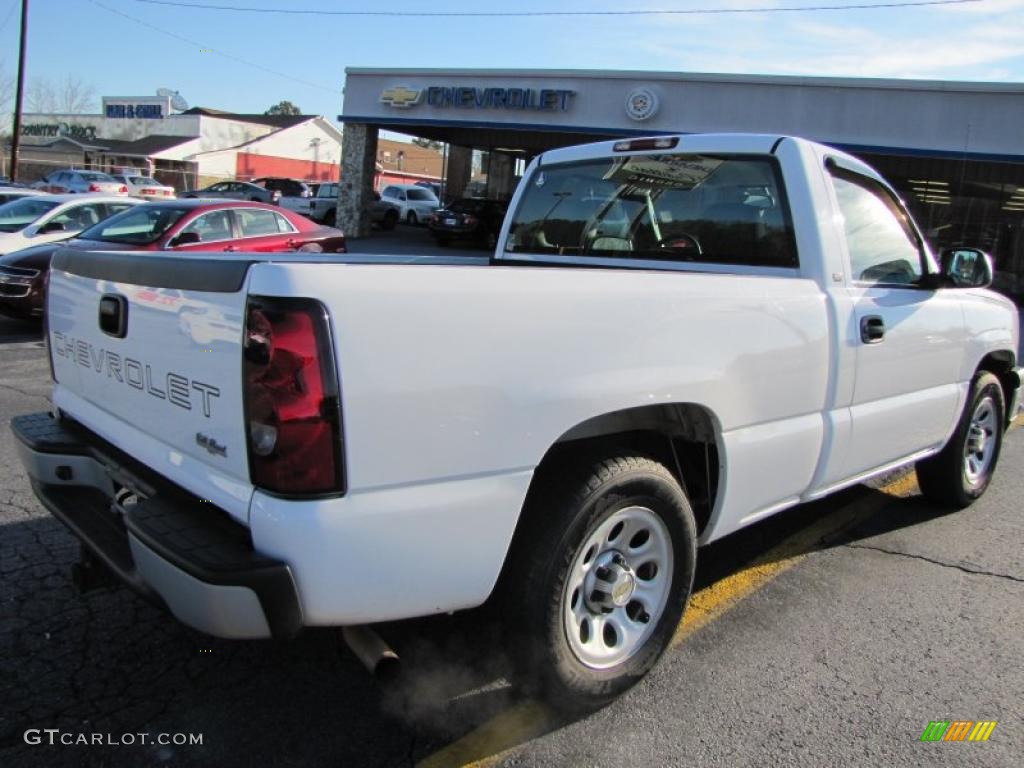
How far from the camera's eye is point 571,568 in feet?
8.01

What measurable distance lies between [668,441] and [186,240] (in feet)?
25.8

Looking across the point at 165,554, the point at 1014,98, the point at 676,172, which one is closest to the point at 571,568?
the point at 165,554

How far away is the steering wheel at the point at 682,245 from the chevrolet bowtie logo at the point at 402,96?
70.7ft

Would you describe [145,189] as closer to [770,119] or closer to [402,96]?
[402,96]

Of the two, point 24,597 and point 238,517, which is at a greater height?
point 238,517

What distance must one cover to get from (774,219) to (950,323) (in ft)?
4.42

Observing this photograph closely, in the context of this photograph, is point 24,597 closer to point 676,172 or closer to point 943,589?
point 676,172

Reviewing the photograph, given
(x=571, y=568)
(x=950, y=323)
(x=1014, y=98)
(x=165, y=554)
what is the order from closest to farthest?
(x=165, y=554) < (x=571, y=568) < (x=950, y=323) < (x=1014, y=98)

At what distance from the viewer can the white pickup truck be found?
1.95 m

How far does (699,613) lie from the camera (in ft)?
11.1

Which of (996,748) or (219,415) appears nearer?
(219,415)

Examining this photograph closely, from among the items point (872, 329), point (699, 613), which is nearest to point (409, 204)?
point (872, 329)

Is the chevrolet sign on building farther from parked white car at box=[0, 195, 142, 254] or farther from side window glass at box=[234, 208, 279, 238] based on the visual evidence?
side window glass at box=[234, 208, 279, 238]

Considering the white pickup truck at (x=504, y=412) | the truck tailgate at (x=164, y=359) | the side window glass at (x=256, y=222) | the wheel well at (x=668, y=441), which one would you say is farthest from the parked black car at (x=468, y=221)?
the truck tailgate at (x=164, y=359)
